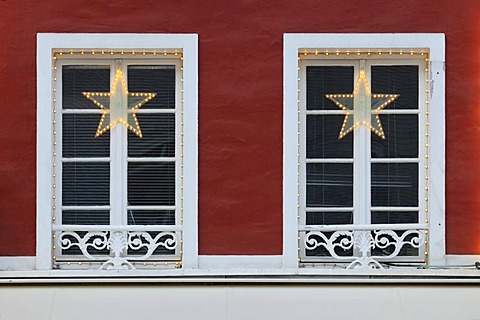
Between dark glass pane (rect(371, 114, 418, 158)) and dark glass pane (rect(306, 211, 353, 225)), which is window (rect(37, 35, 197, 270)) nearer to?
dark glass pane (rect(306, 211, 353, 225))

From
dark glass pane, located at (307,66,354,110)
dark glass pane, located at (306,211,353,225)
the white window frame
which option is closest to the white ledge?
the white window frame

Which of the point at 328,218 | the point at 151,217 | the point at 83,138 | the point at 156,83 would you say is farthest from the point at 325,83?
the point at 83,138

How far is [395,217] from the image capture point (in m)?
7.29

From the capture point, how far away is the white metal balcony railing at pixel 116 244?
7.18 m

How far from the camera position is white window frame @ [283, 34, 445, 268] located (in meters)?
7.12

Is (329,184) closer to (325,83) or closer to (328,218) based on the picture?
(328,218)

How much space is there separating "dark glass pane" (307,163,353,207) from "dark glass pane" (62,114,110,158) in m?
1.59

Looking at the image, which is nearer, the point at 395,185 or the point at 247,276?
the point at 247,276

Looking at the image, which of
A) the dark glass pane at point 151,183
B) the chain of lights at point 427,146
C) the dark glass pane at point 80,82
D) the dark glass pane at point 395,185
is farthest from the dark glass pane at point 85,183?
the chain of lights at point 427,146

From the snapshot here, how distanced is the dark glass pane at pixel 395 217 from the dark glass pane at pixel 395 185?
6cm

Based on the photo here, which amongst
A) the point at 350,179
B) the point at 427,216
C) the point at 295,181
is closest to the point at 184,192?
the point at 295,181

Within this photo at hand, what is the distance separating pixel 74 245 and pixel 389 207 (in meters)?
2.43

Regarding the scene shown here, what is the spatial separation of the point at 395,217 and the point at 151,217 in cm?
188
